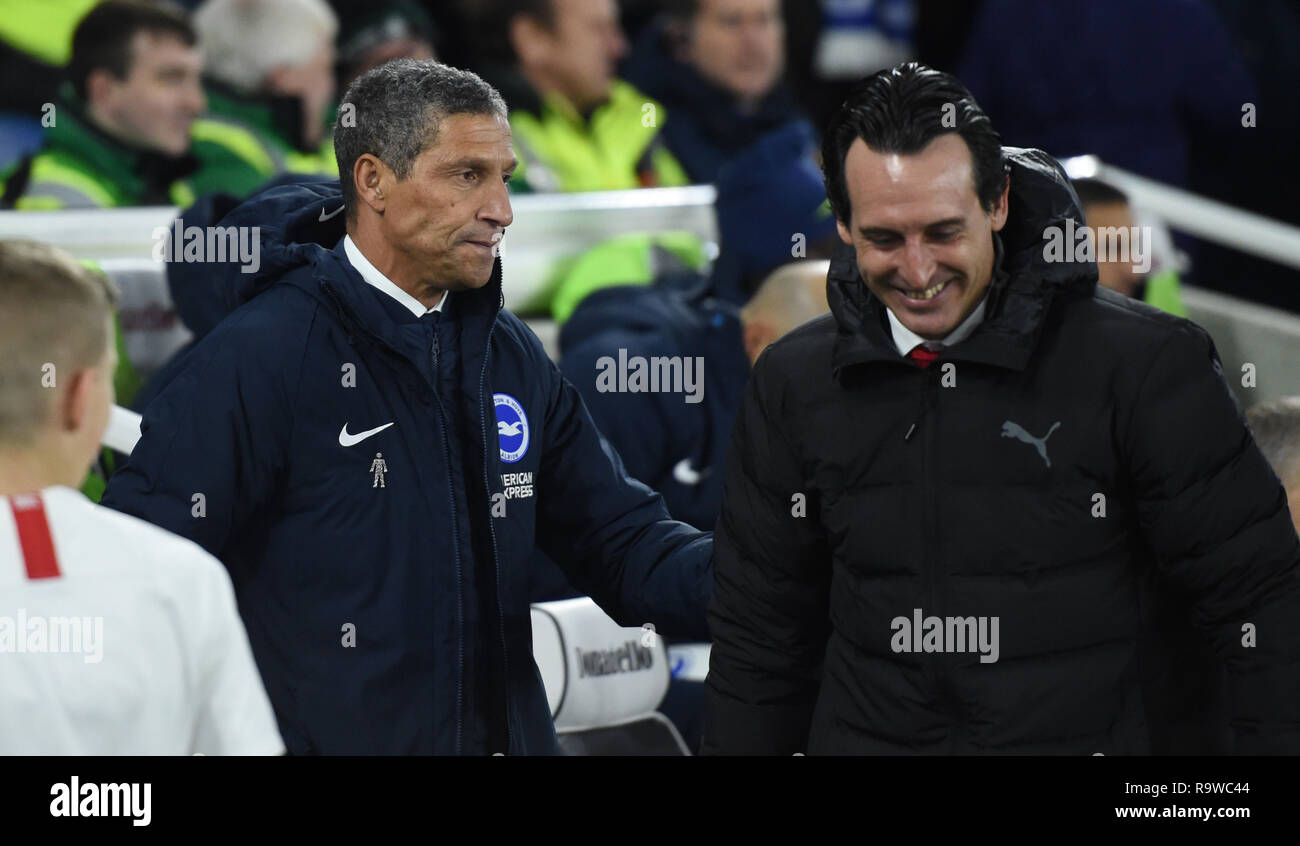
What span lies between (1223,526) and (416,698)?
114 centimetres

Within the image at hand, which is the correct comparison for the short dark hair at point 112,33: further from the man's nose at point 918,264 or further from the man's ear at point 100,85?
the man's nose at point 918,264

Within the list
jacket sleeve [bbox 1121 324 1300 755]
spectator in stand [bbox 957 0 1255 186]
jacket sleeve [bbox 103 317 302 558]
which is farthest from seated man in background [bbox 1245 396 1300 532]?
spectator in stand [bbox 957 0 1255 186]

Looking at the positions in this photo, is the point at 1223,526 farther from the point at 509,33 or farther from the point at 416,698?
the point at 509,33

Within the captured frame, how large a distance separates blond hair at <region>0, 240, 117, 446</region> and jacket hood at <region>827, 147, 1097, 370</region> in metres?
0.93

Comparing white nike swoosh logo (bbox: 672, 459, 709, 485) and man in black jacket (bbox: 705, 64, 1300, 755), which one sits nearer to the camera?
man in black jacket (bbox: 705, 64, 1300, 755)

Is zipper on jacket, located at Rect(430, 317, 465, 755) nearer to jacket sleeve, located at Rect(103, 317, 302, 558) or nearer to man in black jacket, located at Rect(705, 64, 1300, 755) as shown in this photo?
jacket sleeve, located at Rect(103, 317, 302, 558)

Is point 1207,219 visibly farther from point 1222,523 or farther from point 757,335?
point 1222,523

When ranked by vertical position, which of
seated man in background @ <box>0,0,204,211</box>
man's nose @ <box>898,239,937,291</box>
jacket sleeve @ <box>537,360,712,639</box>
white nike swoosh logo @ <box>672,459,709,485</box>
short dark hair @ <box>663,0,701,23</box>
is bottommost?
jacket sleeve @ <box>537,360,712,639</box>

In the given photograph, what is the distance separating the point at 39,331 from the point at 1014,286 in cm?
119

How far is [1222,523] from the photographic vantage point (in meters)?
2.29

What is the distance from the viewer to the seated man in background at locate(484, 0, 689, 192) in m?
6.33

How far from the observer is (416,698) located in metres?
2.70

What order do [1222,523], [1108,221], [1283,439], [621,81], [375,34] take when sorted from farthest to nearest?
[621,81] → [375,34] → [1108,221] → [1283,439] → [1222,523]

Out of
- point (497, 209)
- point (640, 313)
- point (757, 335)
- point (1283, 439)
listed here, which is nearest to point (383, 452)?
point (497, 209)
